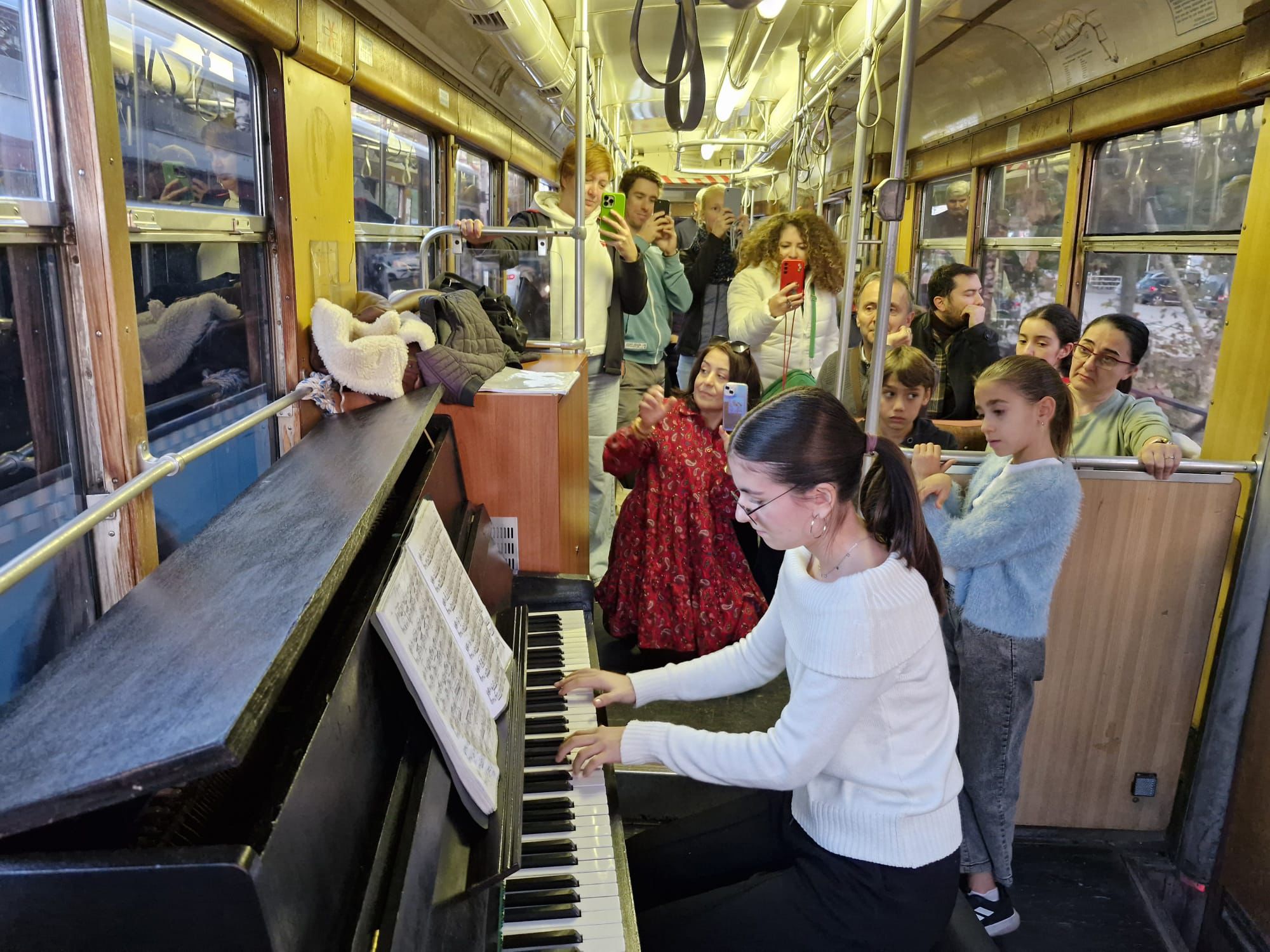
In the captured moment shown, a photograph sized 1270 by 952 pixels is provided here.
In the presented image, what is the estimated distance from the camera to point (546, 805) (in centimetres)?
159

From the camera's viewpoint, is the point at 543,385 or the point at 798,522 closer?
the point at 798,522

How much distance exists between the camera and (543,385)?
2.61 metres

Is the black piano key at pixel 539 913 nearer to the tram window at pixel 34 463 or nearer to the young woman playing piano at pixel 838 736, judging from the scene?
the young woman playing piano at pixel 838 736

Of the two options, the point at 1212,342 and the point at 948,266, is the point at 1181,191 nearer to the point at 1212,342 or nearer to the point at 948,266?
the point at 1212,342

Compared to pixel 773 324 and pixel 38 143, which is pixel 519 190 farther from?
pixel 38 143

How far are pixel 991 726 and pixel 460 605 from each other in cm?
146

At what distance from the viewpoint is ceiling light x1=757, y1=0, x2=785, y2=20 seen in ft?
13.0

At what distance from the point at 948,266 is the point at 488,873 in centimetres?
302

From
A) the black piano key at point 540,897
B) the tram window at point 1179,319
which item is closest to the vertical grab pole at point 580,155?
the tram window at point 1179,319

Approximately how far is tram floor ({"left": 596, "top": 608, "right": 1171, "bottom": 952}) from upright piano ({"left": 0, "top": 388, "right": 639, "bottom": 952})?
2.44 ft

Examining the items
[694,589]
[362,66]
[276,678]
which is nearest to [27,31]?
[276,678]

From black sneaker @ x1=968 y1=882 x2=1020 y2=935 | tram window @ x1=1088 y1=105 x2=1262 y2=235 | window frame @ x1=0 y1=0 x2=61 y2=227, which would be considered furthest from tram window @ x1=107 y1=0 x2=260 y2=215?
tram window @ x1=1088 y1=105 x2=1262 y2=235

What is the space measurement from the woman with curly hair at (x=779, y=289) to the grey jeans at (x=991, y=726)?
1531 mm

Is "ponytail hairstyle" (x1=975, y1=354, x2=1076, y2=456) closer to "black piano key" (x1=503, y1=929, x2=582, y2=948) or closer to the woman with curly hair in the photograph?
the woman with curly hair
